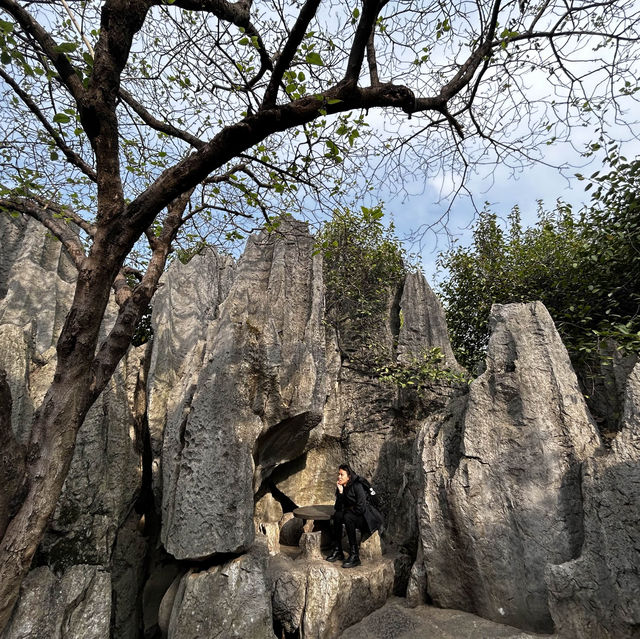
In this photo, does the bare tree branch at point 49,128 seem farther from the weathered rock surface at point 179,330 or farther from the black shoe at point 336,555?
the black shoe at point 336,555

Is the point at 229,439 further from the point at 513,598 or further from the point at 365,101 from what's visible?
the point at 365,101

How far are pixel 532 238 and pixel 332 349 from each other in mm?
6916

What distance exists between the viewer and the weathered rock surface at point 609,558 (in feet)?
15.4

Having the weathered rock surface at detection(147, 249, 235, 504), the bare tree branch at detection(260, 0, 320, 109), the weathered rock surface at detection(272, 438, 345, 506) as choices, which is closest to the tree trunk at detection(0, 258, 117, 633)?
the bare tree branch at detection(260, 0, 320, 109)

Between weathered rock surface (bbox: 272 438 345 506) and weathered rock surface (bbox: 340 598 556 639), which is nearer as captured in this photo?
weathered rock surface (bbox: 340 598 556 639)

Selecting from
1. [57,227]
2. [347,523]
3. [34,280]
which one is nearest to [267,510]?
[347,523]

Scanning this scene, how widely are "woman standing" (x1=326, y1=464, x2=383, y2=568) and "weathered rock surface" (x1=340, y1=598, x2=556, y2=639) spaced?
1058 mm

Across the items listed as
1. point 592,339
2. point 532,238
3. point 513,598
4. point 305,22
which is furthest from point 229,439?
point 532,238

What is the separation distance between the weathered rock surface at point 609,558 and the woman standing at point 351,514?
9.67 ft

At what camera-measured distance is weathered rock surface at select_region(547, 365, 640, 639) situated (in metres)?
4.70

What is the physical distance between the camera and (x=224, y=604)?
5.80 meters

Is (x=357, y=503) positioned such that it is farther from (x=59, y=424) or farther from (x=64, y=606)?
(x=59, y=424)

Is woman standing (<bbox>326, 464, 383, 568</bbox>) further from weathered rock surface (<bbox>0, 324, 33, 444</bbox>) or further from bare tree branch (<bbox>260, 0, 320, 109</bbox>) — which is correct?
bare tree branch (<bbox>260, 0, 320, 109</bbox>)

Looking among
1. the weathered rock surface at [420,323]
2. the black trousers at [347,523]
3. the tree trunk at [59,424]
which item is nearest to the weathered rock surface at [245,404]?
the black trousers at [347,523]
